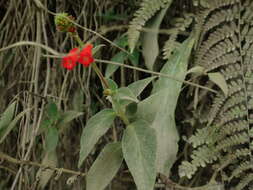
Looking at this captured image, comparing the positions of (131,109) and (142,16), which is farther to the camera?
(142,16)

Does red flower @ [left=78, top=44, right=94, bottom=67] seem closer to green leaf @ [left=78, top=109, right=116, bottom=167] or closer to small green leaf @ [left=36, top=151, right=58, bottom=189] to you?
green leaf @ [left=78, top=109, right=116, bottom=167]

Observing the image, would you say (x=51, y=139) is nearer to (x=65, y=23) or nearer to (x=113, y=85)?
(x=113, y=85)

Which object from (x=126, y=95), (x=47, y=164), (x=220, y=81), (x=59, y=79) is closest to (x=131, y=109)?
(x=126, y=95)

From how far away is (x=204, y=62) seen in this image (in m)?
1.28

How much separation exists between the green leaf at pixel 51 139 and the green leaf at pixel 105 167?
7.0 inches

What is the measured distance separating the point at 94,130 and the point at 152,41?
0.42 m

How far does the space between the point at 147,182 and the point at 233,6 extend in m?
0.62

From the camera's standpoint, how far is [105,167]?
113 centimetres

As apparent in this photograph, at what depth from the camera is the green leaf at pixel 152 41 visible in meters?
1.35

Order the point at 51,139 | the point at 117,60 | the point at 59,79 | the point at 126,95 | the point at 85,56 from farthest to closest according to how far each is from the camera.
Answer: the point at 59,79 → the point at 117,60 → the point at 51,139 → the point at 126,95 → the point at 85,56

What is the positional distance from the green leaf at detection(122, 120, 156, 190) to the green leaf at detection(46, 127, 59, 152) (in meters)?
0.29

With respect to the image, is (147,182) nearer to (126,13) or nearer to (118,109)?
(118,109)

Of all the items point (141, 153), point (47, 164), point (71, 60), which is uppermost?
point (71, 60)

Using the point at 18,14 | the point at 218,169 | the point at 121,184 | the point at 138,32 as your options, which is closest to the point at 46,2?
the point at 18,14
